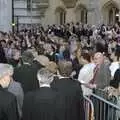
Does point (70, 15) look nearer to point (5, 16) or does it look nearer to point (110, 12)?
point (110, 12)

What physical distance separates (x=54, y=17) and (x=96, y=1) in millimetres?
10869

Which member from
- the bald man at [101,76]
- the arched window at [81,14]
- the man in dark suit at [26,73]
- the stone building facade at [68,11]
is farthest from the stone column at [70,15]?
the man in dark suit at [26,73]

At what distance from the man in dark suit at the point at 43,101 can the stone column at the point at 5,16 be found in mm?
33705

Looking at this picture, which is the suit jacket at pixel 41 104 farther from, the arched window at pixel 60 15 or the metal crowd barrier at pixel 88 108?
the arched window at pixel 60 15

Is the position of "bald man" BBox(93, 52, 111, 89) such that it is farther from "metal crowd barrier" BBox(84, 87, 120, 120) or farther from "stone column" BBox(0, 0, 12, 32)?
"stone column" BBox(0, 0, 12, 32)

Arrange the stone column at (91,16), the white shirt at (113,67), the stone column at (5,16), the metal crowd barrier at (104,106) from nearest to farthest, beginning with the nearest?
the metal crowd barrier at (104,106), the white shirt at (113,67), the stone column at (5,16), the stone column at (91,16)

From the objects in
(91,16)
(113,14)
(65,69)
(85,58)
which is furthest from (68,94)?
(113,14)

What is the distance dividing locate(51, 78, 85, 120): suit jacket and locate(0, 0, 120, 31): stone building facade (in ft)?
124

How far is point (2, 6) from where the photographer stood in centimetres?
4403

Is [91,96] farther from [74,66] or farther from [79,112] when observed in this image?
[74,66]

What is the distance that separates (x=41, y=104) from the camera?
27.1 feet

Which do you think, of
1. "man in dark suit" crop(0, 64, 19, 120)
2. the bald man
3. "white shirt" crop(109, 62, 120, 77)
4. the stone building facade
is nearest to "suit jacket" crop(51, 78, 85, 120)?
"man in dark suit" crop(0, 64, 19, 120)

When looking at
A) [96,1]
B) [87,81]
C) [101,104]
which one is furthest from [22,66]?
[96,1]

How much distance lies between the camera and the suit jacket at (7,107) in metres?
7.74
